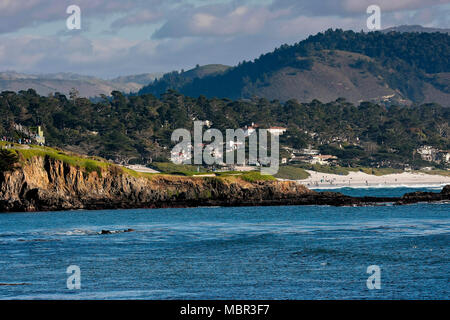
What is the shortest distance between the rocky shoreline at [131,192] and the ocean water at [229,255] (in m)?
7.79

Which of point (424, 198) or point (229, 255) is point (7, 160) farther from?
point (424, 198)

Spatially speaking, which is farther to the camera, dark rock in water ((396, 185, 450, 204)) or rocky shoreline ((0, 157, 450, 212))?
dark rock in water ((396, 185, 450, 204))

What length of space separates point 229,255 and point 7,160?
155 ft

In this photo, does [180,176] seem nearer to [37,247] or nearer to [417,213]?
[417,213]

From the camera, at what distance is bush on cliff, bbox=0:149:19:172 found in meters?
84.9

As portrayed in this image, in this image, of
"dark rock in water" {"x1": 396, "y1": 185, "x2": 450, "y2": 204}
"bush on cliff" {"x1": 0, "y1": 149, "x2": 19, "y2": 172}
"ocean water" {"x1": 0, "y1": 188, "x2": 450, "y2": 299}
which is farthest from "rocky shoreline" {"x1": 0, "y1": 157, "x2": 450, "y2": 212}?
"ocean water" {"x1": 0, "y1": 188, "x2": 450, "y2": 299}

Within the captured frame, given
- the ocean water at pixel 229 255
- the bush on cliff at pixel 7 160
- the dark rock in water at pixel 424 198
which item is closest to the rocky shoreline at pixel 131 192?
the dark rock in water at pixel 424 198

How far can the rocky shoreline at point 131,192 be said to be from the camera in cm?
8600

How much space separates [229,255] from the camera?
46.0 metres

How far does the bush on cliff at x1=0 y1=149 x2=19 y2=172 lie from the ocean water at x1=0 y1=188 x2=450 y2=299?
8719 millimetres

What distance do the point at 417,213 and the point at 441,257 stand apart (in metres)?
36.5

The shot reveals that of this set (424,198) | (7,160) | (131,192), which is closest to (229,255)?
(7,160)

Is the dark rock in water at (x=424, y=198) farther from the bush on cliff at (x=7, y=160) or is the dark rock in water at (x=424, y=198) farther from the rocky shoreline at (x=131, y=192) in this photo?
the bush on cliff at (x=7, y=160)

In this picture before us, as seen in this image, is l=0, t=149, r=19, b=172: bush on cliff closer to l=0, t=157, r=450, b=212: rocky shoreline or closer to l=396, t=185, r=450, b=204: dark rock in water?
l=0, t=157, r=450, b=212: rocky shoreline
